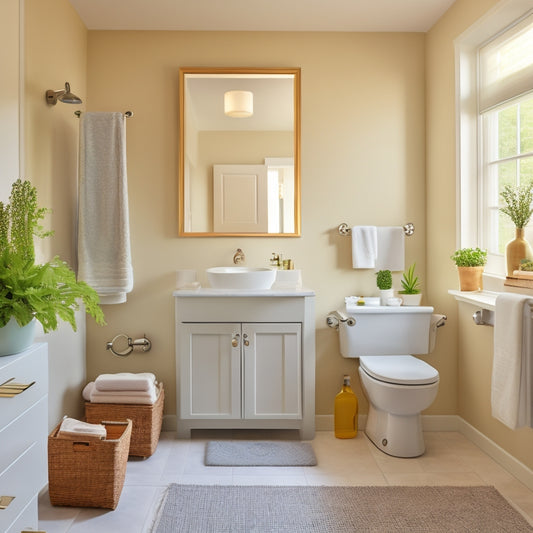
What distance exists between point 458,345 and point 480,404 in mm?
397

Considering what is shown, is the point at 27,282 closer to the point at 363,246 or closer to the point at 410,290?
the point at 363,246

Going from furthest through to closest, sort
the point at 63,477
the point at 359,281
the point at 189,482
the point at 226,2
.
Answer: the point at 359,281 < the point at 226,2 < the point at 189,482 < the point at 63,477

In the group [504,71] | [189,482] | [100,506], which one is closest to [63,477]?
[100,506]

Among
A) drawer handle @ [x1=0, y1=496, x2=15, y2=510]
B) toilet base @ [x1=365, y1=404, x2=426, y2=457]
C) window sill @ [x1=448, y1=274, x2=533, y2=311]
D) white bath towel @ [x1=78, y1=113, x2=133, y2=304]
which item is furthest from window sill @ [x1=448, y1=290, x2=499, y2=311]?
drawer handle @ [x1=0, y1=496, x2=15, y2=510]

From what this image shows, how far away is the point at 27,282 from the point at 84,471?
0.98 metres

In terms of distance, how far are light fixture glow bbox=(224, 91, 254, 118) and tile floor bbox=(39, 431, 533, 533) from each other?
1.91 meters

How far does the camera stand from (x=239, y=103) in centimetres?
330

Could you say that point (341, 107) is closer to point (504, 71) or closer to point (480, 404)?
point (504, 71)

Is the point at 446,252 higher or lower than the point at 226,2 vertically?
lower

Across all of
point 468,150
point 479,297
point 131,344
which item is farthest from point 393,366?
point 131,344

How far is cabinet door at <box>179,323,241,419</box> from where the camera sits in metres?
3.05

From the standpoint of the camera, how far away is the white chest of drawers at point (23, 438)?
157cm

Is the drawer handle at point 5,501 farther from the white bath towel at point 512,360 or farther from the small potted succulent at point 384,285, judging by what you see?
the small potted succulent at point 384,285

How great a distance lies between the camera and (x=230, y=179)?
3.29 m
